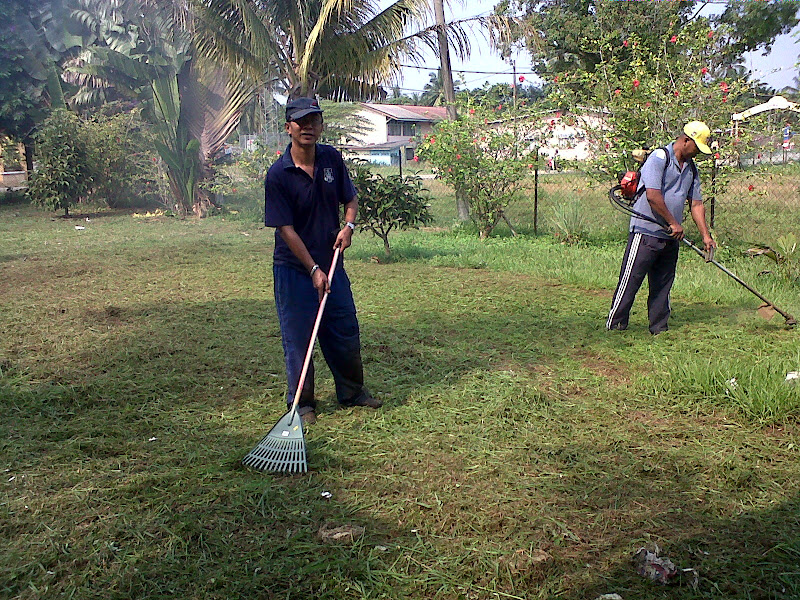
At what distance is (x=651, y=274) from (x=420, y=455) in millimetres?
3043

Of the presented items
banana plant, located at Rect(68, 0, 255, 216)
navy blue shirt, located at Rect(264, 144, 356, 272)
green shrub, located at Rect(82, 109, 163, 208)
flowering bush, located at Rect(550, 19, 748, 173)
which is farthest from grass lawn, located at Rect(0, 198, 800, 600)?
green shrub, located at Rect(82, 109, 163, 208)

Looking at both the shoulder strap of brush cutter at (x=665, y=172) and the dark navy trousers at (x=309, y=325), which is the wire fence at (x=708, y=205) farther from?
the dark navy trousers at (x=309, y=325)

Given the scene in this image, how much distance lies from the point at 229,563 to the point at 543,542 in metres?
1.23

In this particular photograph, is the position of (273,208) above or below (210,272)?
above

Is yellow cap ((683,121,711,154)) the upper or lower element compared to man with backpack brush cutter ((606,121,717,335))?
upper

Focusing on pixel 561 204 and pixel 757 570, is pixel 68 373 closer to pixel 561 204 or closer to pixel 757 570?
pixel 757 570

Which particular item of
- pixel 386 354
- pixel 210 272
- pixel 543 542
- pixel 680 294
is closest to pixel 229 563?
pixel 543 542

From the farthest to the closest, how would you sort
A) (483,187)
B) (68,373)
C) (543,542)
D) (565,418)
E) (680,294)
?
(483,187) → (680,294) → (68,373) → (565,418) → (543,542)

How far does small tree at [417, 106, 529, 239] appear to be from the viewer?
11.7 metres

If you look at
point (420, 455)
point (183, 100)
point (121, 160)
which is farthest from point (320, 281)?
point (121, 160)

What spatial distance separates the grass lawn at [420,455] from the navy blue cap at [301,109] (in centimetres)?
173

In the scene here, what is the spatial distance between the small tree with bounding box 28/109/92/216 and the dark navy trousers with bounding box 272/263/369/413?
53.4 ft

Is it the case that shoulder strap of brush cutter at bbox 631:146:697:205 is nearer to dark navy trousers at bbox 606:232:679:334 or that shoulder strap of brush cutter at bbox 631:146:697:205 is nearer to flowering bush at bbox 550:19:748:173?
dark navy trousers at bbox 606:232:679:334

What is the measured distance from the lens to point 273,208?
4.05 meters
